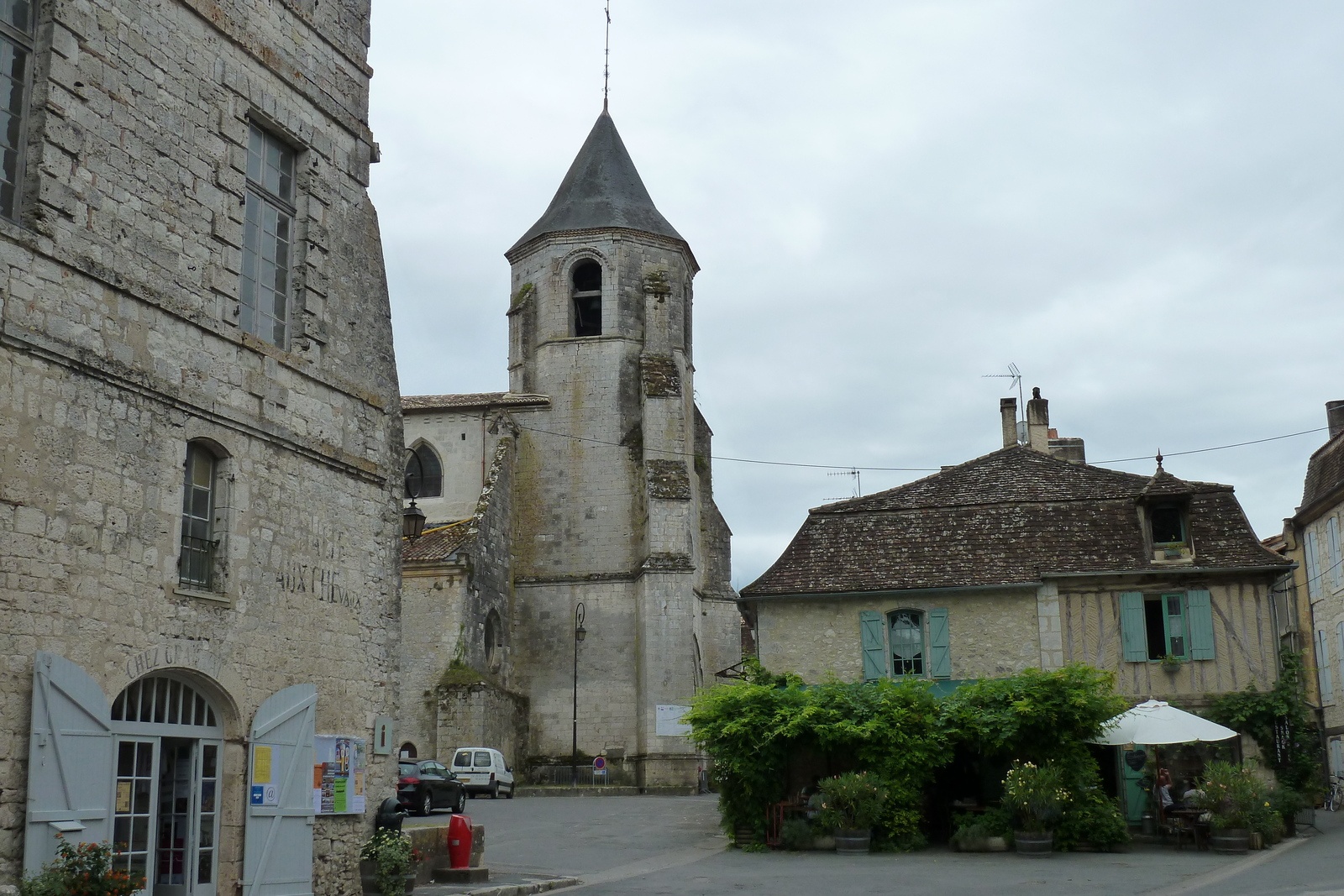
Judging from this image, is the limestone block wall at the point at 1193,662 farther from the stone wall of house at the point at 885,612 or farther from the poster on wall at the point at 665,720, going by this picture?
the poster on wall at the point at 665,720

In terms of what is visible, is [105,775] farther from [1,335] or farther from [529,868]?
[529,868]

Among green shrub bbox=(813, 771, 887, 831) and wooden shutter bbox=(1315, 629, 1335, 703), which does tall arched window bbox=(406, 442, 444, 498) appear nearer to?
green shrub bbox=(813, 771, 887, 831)

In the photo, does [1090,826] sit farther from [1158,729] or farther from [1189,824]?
[1158,729]

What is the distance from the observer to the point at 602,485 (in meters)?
33.0

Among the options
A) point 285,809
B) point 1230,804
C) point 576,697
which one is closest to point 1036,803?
point 1230,804

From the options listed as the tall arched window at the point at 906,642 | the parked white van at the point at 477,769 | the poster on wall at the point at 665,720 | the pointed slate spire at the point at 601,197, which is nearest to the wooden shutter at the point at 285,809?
the tall arched window at the point at 906,642

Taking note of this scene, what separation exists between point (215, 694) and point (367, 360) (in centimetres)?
365

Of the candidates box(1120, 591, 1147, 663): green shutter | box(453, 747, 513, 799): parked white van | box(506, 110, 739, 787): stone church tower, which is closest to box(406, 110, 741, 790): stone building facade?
box(506, 110, 739, 787): stone church tower

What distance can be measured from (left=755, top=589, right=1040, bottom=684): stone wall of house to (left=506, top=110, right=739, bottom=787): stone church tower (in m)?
10.5

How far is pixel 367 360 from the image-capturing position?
1246 cm

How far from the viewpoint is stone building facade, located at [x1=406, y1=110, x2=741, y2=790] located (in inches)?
1224

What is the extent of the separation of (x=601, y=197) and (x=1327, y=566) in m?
20.2

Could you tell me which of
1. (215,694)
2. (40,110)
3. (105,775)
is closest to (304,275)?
(40,110)

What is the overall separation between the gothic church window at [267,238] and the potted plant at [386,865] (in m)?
4.52
